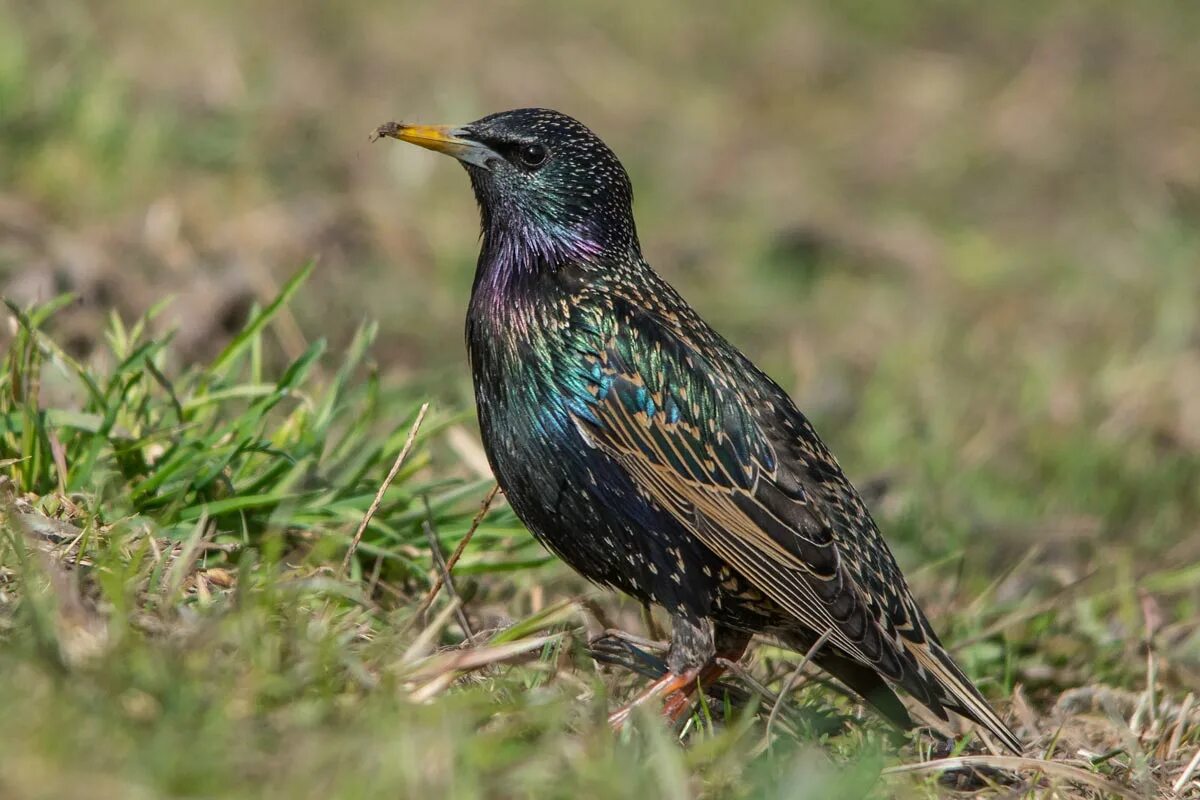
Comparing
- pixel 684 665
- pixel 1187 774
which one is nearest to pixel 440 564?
pixel 684 665

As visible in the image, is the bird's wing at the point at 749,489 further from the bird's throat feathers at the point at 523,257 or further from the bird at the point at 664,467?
the bird's throat feathers at the point at 523,257

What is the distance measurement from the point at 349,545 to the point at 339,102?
5.14 meters

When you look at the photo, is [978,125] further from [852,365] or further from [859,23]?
[852,365]

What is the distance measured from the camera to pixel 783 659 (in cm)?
464

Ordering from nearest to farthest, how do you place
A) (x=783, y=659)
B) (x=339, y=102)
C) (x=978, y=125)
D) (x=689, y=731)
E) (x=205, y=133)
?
(x=689, y=731)
(x=783, y=659)
(x=205, y=133)
(x=339, y=102)
(x=978, y=125)

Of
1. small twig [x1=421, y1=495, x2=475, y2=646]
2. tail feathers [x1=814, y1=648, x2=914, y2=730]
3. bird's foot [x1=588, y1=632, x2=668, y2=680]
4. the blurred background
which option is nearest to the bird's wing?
tail feathers [x1=814, y1=648, x2=914, y2=730]

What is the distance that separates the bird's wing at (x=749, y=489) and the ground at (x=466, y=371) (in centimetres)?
23

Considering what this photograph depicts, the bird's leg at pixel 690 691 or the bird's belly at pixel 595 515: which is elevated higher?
the bird's belly at pixel 595 515

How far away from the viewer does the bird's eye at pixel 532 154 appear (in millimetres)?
4391

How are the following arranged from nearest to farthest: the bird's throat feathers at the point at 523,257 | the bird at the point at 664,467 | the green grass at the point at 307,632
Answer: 1. the green grass at the point at 307,632
2. the bird at the point at 664,467
3. the bird's throat feathers at the point at 523,257

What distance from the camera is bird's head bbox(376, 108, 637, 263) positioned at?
171 inches

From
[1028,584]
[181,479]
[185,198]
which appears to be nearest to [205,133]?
[185,198]

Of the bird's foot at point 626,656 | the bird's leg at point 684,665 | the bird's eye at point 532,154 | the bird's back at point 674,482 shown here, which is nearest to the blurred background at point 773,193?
the bird's eye at point 532,154

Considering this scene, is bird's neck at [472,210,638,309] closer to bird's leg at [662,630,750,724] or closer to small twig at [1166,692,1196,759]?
bird's leg at [662,630,750,724]
